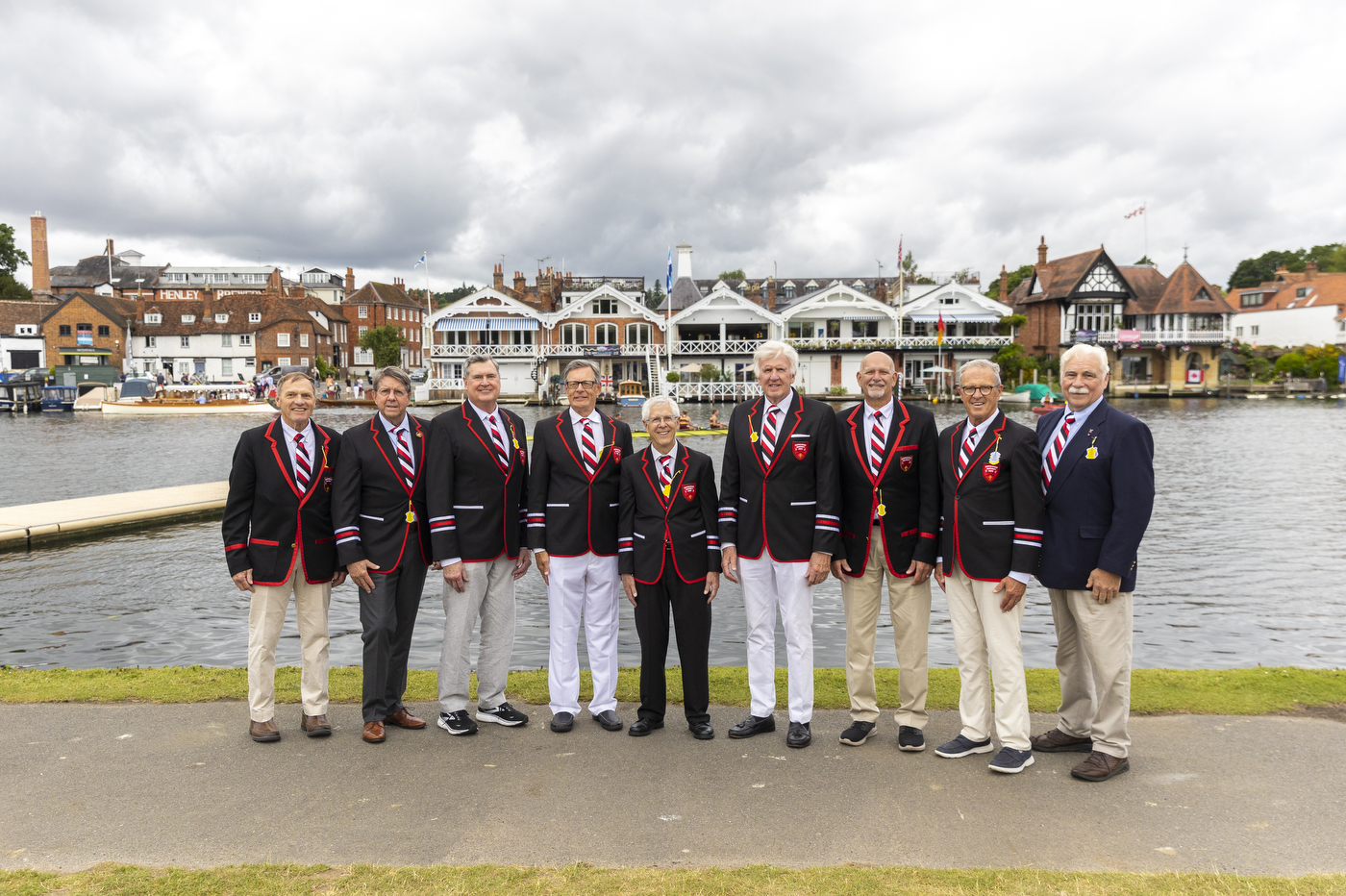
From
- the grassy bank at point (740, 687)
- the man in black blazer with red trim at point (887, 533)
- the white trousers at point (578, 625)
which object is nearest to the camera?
the man in black blazer with red trim at point (887, 533)

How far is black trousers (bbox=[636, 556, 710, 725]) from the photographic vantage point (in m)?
5.80

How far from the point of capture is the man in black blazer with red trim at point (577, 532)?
19.3 feet

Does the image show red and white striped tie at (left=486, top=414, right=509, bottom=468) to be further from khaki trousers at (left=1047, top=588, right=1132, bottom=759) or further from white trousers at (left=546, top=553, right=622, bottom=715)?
khaki trousers at (left=1047, top=588, right=1132, bottom=759)

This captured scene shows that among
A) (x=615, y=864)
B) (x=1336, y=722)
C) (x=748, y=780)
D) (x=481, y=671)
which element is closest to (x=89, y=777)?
(x=481, y=671)

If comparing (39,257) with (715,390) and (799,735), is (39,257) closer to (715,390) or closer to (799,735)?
(715,390)

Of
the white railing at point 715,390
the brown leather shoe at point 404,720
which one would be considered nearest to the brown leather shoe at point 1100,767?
the brown leather shoe at point 404,720

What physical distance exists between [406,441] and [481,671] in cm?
175

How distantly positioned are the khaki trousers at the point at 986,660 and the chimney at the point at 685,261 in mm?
75652

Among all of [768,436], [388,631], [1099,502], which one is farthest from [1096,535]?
[388,631]

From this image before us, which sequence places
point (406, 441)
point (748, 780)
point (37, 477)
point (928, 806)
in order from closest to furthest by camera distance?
1. point (928, 806)
2. point (748, 780)
3. point (406, 441)
4. point (37, 477)

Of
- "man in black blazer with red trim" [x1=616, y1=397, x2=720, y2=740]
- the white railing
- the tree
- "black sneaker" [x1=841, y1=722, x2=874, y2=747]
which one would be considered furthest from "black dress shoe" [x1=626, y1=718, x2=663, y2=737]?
the tree

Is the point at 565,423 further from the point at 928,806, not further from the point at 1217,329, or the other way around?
the point at 1217,329

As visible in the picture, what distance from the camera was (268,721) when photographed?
5.56 meters

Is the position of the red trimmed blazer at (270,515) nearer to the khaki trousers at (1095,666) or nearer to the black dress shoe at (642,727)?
the black dress shoe at (642,727)
